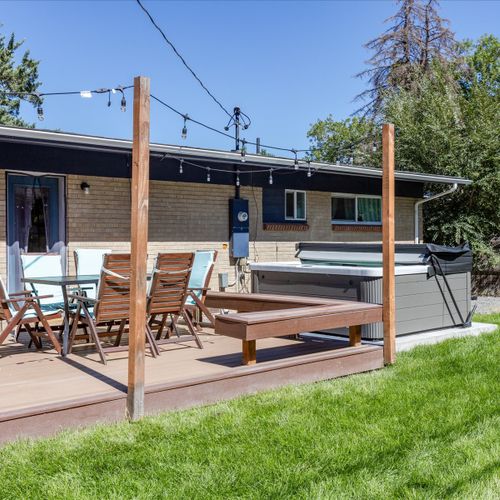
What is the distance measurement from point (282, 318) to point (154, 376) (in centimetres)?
113

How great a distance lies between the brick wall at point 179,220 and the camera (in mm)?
9164

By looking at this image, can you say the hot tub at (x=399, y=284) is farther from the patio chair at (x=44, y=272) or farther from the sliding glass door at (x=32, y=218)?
the sliding glass door at (x=32, y=218)

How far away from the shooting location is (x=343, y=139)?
101ft

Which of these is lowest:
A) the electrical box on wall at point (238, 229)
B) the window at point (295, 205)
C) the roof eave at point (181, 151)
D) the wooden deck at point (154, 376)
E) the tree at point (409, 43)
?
the wooden deck at point (154, 376)

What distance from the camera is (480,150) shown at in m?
15.4

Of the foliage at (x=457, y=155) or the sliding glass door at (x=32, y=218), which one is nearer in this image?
the sliding glass door at (x=32, y=218)

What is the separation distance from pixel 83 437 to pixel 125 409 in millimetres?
417

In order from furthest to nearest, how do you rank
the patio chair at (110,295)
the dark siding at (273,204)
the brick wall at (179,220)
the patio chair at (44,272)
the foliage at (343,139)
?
1. the foliage at (343,139)
2. the dark siding at (273,204)
3. the brick wall at (179,220)
4. the patio chair at (44,272)
5. the patio chair at (110,295)

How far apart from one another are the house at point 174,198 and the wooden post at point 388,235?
4.12 m

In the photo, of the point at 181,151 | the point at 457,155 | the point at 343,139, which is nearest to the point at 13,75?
the point at 343,139

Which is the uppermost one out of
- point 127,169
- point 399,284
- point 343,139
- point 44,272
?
point 343,139

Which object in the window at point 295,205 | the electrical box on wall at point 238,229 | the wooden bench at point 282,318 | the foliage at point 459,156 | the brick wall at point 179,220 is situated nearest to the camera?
the wooden bench at point 282,318

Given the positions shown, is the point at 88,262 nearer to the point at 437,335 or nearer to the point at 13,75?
the point at 437,335

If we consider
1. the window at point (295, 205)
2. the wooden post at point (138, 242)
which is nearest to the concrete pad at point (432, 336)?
the wooden post at point (138, 242)
